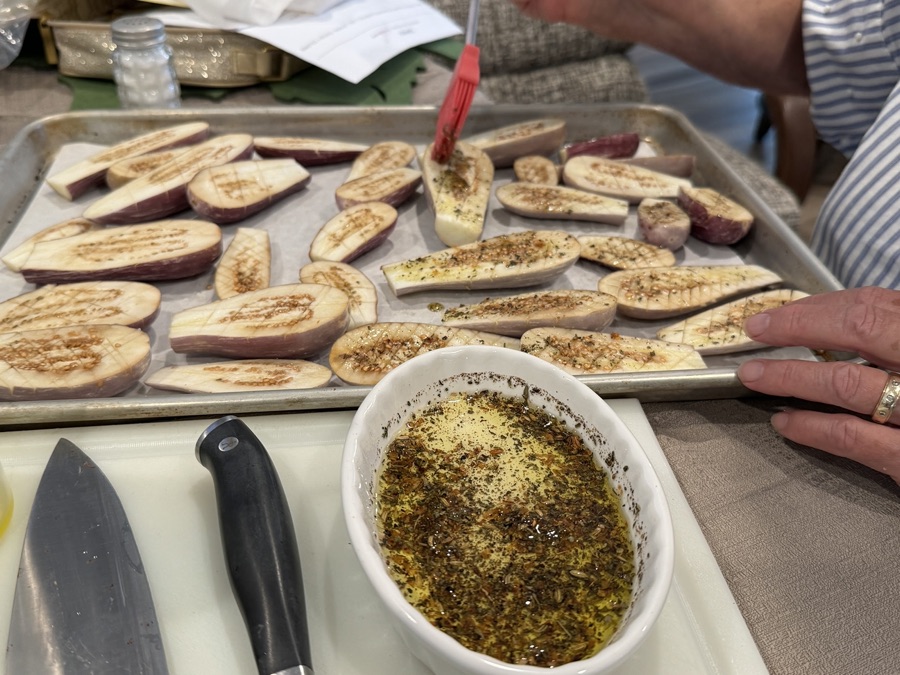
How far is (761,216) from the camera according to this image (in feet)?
5.06

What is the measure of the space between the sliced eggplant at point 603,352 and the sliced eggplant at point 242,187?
70 cm

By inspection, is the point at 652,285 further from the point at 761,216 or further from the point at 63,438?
the point at 63,438

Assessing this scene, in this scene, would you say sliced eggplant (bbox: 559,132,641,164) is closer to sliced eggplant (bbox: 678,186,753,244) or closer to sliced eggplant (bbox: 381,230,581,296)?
sliced eggplant (bbox: 678,186,753,244)

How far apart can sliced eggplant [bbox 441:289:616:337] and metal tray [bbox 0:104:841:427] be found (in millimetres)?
82

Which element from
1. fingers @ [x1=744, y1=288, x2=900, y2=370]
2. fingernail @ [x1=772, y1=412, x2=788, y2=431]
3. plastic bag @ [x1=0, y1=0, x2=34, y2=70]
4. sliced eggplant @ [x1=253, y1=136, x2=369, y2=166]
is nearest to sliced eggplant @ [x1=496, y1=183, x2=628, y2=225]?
sliced eggplant @ [x1=253, y1=136, x2=369, y2=166]

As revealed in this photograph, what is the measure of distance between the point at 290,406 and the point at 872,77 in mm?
1514

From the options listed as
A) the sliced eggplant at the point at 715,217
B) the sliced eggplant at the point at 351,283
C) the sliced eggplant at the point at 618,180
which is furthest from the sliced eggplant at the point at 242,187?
the sliced eggplant at the point at 715,217

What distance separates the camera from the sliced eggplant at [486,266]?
134 cm

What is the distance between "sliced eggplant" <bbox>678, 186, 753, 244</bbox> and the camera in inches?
59.4

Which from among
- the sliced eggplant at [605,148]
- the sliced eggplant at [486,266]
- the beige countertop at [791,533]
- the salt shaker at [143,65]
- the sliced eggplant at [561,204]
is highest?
the salt shaker at [143,65]

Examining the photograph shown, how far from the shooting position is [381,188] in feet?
5.08

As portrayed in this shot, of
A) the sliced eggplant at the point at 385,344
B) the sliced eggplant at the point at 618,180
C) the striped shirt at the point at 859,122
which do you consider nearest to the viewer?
the sliced eggplant at the point at 385,344

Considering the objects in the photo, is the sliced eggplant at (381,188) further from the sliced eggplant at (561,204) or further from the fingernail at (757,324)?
the fingernail at (757,324)

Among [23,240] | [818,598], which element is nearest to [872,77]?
[818,598]
